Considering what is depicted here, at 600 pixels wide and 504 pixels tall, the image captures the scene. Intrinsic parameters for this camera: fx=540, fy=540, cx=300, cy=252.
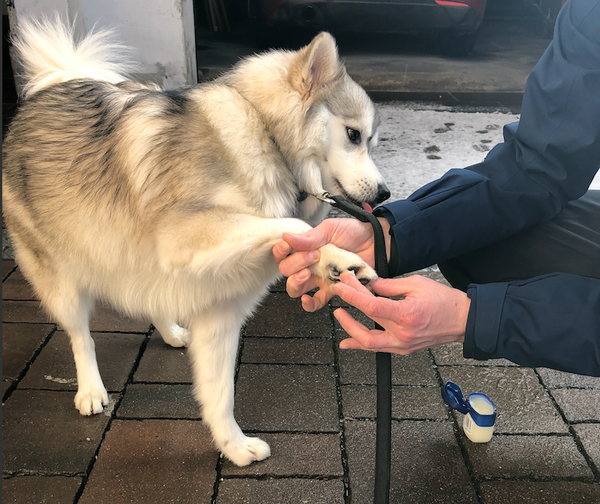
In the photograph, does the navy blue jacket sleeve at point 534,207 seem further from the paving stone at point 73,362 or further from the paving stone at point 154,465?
the paving stone at point 73,362

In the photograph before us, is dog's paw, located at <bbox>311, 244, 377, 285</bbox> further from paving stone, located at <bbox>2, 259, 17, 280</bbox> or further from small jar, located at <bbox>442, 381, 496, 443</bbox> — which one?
paving stone, located at <bbox>2, 259, 17, 280</bbox>

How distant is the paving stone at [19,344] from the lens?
6.83 feet

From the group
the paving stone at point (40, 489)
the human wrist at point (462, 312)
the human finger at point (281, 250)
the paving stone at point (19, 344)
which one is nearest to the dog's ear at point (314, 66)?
the human finger at point (281, 250)

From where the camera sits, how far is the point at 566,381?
209 centimetres

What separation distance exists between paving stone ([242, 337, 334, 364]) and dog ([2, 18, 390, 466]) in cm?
47

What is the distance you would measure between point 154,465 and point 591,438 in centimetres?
145

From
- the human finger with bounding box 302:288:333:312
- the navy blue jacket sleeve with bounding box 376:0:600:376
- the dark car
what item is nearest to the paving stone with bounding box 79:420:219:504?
the human finger with bounding box 302:288:333:312

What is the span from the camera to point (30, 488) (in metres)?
1.59

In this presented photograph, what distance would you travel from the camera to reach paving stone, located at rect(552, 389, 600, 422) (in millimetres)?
1917

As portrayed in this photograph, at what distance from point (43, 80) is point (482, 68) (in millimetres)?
5094

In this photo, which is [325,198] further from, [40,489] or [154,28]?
[154,28]

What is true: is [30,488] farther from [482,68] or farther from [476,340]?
[482,68]

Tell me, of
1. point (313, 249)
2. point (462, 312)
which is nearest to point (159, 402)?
point (313, 249)

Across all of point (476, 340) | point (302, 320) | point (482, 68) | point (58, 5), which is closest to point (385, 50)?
point (482, 68)
